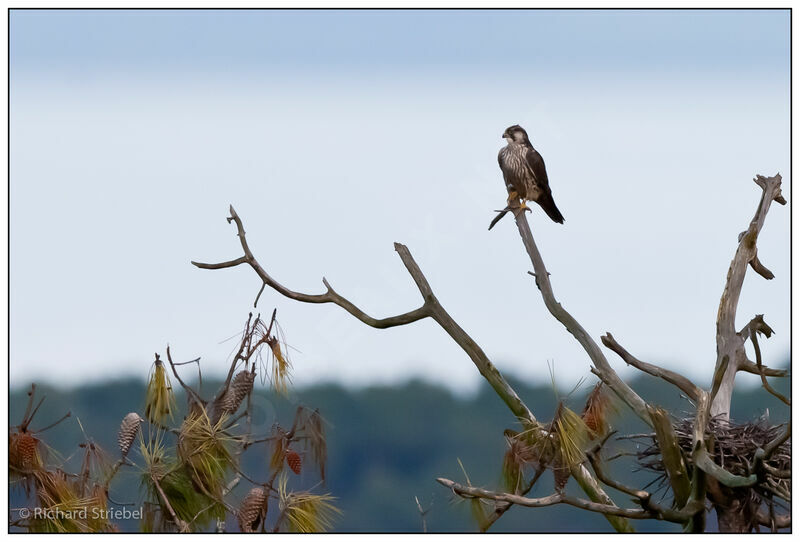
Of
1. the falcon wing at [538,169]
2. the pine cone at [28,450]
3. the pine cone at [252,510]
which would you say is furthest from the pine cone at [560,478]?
the pine cone at [28,450]

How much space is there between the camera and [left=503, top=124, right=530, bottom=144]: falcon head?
20.5 feet

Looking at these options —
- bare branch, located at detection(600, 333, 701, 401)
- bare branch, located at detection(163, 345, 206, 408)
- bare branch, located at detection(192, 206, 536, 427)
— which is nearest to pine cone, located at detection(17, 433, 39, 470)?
bare branch, located at detection(163, 345, 206, 408)

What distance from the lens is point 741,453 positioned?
15.0ft

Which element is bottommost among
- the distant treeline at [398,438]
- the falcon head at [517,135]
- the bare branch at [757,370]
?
the distant treeline at [398,438]

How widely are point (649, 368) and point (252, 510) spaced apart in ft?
7.05

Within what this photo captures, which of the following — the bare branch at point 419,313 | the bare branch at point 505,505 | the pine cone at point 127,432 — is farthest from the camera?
A: the bare branch at point 419,313

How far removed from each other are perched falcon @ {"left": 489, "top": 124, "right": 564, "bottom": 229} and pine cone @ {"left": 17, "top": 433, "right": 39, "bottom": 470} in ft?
9.73

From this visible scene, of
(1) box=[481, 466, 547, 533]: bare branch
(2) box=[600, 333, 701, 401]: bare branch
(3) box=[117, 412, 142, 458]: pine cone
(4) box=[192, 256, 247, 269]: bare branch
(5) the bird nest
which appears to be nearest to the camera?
(3) box=[117, 412, 142, 458]: pine cone

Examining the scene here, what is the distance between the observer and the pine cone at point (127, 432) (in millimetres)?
4180

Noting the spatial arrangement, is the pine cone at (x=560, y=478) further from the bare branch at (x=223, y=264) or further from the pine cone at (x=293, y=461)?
the bare branch at (x=223, y=264)

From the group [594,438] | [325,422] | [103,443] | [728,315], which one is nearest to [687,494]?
[594,438]

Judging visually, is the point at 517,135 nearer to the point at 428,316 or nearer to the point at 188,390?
the point at 428,316

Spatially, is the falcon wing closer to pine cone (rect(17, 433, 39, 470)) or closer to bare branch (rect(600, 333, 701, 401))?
bare branch (rect(600, 333, 701, 401))

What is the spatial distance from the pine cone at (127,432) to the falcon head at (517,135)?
10.3 ft
